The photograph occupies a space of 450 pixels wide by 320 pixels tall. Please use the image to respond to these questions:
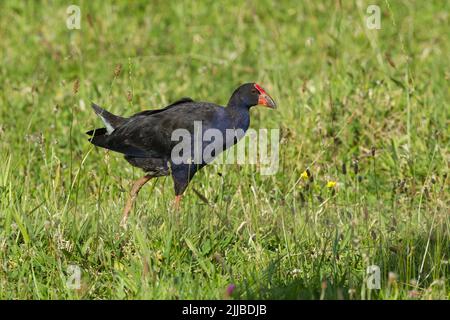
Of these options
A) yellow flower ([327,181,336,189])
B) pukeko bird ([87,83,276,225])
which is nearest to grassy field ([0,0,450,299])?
yellow flower ([327,181,336,189])

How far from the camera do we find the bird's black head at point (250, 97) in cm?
553

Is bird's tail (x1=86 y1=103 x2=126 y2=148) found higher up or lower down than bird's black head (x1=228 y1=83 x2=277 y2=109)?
lower down

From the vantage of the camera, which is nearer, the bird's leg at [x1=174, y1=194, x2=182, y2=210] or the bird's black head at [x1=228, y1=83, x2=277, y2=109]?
the bird's leg at [x1=174, y1=194, x2=182, y2=210]

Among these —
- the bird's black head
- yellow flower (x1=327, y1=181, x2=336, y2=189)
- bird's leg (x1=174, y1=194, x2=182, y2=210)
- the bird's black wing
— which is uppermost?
the bird's black head

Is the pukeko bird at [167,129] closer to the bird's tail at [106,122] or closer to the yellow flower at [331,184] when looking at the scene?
the bird's tail at [106,122]

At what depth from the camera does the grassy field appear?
4254 millimetres

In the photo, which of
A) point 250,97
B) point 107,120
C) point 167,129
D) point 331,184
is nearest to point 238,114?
point 250,97

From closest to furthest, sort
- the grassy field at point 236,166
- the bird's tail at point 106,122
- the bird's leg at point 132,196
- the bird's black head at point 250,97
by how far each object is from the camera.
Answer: the grassy field at point 236,166 → the bird's leg at point 132,196 → the bird's black head at point 250,97 → the bird's tail at point 106,122

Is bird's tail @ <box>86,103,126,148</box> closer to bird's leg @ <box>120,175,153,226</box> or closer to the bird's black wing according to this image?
the bird's black wing

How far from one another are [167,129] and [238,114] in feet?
1.38

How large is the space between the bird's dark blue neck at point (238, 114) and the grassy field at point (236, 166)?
27cm

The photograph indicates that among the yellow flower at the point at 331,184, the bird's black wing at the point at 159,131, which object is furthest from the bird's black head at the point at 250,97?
the yellow flower at the point at 331,184

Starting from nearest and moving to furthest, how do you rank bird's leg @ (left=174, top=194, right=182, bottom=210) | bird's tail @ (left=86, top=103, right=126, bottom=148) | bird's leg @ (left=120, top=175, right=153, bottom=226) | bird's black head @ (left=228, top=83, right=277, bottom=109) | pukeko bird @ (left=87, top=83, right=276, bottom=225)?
bird's leg @ (left=120, top=175, right=153, bottom=226) < bird's leg @ (left=174, top=194, right=182, bottom=210) < pukeko bird @ (left=87, top=83, right=276, bottom=225) < bird's black head @ (left=228, top=83, right=277, bottom=109) < bird's tail @ (left=86, top=103, right=126, bottom=148)

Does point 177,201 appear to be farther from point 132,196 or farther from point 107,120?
point 107,120
